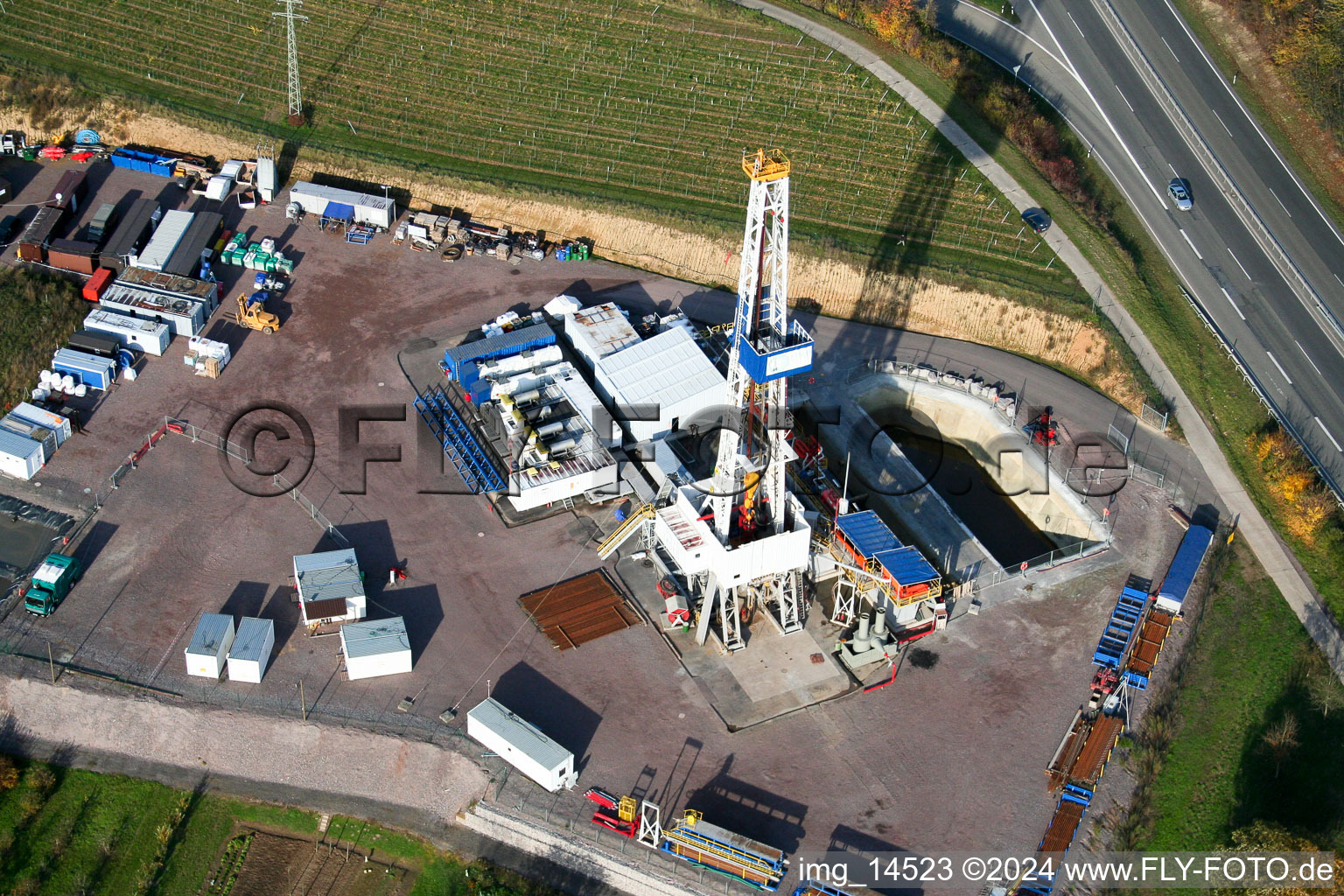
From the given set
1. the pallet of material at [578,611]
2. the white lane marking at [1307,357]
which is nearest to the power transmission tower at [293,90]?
the pallet of material at [578,611]

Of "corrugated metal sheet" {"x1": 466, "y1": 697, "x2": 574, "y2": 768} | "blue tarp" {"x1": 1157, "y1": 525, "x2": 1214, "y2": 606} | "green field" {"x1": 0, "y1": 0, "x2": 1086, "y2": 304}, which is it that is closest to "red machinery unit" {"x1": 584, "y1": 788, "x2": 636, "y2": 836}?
"corrugated metal sheet" {"x1": 466, "y1": 697, "x2": 574, "y2": 768}

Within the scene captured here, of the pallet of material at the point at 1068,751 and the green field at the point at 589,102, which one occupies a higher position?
the green field at the point at 589,102

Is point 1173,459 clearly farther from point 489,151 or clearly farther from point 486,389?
point 489,151

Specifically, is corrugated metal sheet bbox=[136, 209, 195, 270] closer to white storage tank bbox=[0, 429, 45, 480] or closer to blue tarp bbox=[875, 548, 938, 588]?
white storage tank bbox=[0, 429, 45, 480]

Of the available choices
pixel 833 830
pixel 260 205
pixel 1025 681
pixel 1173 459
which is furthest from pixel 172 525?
pixel 1173 459

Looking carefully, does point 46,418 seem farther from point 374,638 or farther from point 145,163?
point 145,163

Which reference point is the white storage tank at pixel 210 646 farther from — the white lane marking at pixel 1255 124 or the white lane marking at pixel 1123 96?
the white lane marking at pixel 1255 124
